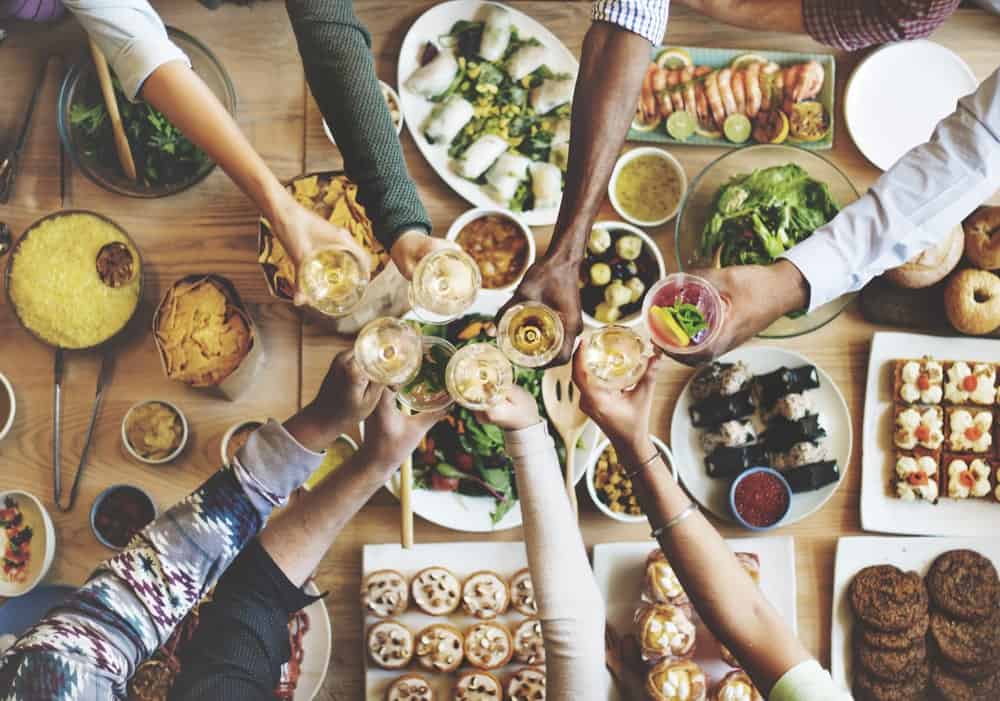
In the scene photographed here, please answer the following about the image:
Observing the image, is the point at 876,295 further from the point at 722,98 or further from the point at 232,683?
the point at 232,683

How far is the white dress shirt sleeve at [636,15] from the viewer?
5.78ft

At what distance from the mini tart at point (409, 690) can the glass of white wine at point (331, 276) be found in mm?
1011

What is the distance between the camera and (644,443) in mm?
1618

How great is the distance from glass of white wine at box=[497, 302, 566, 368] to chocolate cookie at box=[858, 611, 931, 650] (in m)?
1.22

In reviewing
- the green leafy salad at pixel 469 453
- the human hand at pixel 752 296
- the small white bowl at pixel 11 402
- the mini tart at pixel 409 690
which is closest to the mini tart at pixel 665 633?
the green leafy salad at pixel 469 453

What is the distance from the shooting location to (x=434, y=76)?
2084 mm

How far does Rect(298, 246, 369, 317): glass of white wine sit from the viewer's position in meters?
1.69

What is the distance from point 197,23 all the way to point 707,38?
4.61 ft

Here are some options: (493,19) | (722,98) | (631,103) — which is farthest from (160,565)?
(722,98)

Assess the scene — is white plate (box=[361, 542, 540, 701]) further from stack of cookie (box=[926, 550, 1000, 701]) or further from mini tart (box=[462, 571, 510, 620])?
stack of cookie (box=[926, 550, 1000, 701])

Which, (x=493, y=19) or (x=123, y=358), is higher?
(x=493, y=19)

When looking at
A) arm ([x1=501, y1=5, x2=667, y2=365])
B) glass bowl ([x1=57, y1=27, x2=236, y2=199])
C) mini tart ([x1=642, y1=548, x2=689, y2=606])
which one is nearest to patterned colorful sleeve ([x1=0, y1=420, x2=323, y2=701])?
arm ([x1=501, y1=5, x2=667, y2=365])

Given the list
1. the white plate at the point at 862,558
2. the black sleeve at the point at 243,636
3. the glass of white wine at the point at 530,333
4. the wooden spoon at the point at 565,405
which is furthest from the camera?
the white plate at the point at 862,558

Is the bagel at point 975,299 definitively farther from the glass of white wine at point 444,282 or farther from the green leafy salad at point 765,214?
the glass of white wine at point 444,282
